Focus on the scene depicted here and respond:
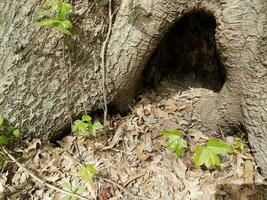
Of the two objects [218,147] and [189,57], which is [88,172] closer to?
[218,147]

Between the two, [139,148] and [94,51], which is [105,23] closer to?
[94,51]

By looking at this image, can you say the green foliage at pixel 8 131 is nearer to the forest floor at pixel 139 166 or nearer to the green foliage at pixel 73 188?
the forest floor at pixel 139 166

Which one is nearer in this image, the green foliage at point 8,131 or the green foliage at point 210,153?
the green foliage at point 210,153

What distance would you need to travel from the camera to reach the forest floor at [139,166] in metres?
2.01

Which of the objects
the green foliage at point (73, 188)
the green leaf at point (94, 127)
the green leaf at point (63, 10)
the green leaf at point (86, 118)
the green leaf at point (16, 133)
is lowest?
the green foliage at point (73, 188)

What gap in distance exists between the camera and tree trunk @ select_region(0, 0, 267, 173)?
78.6 inches

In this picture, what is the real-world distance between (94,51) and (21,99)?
1.78 ft

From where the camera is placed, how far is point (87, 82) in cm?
227

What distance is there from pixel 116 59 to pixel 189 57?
2.16 feet

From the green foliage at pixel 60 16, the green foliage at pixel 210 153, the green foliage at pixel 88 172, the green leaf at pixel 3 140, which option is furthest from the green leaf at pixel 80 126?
the green foliage at pixel 210 153

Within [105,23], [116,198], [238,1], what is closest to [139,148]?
[116,198]

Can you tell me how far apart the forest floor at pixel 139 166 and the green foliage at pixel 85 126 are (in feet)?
0.18

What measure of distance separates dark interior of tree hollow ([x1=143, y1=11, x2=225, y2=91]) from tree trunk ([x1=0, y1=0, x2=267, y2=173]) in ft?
1.03

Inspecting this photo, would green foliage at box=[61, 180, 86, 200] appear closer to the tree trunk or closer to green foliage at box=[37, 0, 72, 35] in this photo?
the tree trunk
